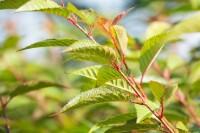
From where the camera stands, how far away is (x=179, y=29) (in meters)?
1.01

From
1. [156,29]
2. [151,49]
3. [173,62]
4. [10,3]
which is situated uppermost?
[10,3]

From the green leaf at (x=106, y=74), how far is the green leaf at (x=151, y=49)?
12 cm

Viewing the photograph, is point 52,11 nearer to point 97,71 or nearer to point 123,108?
point 97,71

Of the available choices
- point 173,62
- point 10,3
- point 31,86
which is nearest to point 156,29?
point 173,62

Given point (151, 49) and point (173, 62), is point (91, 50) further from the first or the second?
point (173, 62)

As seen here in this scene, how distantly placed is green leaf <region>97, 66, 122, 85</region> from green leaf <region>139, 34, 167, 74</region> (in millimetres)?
117

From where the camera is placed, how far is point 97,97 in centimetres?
100

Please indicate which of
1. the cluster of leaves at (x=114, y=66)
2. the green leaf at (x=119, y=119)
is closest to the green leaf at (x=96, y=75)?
the cluster of leaves at (x=114, y=66)

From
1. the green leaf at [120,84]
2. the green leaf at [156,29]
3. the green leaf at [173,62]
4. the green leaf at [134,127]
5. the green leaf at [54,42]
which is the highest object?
the green leaf at [54,42]

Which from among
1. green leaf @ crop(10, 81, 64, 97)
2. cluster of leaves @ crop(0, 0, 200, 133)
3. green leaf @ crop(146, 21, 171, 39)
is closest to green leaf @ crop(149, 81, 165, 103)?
cluster of leaves @ crop(0, 0, 200, 133)

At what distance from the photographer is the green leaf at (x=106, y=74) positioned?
1.02 m

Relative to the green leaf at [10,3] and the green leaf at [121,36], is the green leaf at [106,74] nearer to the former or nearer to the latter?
the green leaf at [121,36]

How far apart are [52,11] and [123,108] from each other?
51.7 inches

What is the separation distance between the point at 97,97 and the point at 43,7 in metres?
0.25
